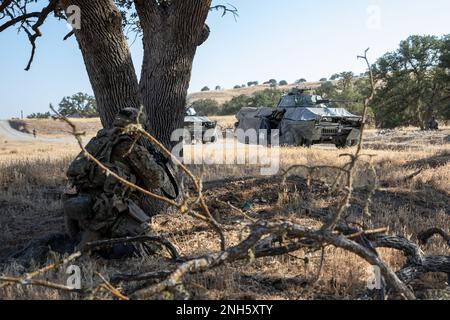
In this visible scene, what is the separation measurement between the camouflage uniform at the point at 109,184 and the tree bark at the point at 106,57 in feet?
3.39

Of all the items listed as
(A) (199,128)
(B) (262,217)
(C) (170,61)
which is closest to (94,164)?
(C) (170,61)

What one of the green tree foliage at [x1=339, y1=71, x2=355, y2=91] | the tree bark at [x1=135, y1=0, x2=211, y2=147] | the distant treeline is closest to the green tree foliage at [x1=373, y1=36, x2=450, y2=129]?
the distant treeline

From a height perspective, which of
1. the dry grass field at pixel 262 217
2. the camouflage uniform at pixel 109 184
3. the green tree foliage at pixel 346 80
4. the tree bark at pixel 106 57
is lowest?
the dry grass field at pixel 262 217

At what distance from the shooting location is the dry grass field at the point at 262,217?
337cm

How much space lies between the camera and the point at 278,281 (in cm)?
354

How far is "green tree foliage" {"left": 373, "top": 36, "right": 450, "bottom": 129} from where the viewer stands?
34281 mm

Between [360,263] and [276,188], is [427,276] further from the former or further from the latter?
[276,188]

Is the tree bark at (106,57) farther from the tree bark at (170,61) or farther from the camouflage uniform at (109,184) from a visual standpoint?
the camouflage uniform at (109,184)

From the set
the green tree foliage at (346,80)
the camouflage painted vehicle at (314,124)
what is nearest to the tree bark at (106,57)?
the camouflage painted vehicle at (314,124)

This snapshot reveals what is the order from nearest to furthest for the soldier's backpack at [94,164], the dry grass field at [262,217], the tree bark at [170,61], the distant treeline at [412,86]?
the dry grass field at [262,217] → the soldier's backpack at [94,164] → the tree bark at [170,61] → the distant treeline at [412,86]

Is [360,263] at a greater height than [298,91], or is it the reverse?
[298,91]

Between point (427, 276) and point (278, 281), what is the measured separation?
1243 mm

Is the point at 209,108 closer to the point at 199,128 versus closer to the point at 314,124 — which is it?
the point at 199,128
